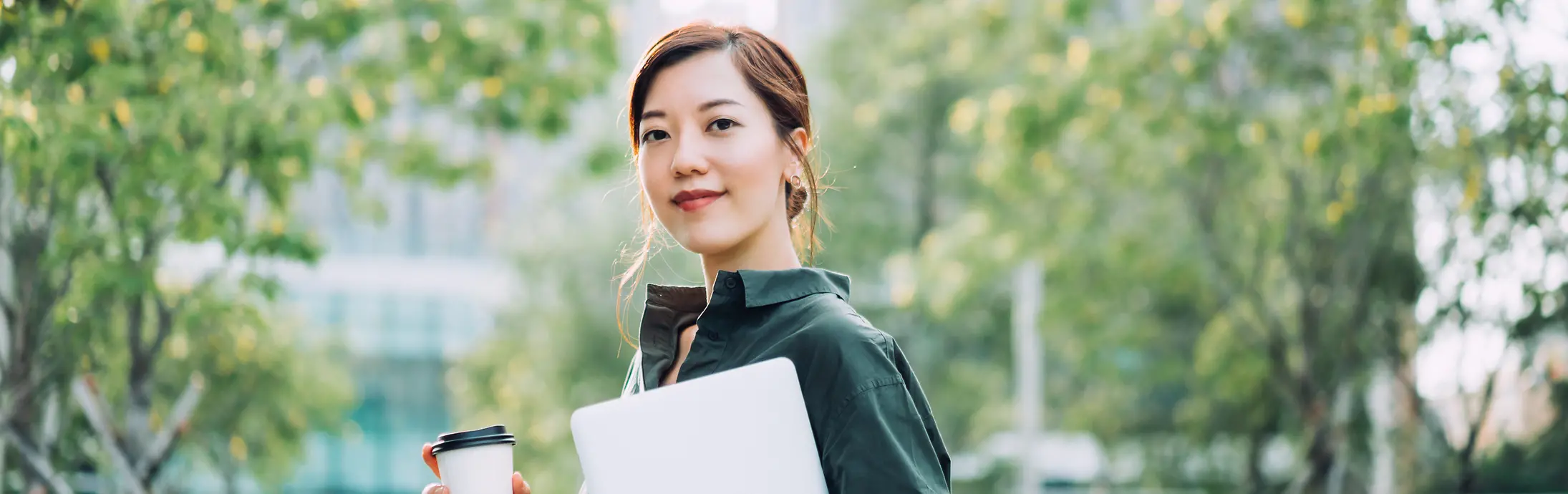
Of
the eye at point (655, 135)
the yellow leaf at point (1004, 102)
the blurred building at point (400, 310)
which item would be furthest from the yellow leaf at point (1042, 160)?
the blurred building at point (400, 310)

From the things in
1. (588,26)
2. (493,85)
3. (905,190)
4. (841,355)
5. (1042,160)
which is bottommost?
(841,355)

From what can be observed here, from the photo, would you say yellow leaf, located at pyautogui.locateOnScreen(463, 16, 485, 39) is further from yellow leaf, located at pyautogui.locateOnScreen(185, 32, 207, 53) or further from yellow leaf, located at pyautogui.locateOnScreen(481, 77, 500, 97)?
yellow leaf, located at pyautogui.locateOnScreen(185, 32, 207, 53)

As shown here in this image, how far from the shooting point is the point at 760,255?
177 cm

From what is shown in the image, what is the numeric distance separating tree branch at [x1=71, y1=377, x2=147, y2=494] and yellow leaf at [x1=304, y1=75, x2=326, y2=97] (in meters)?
1.83

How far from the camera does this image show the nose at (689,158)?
168 cm

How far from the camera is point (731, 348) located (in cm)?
165

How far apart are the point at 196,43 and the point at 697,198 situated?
5.42m

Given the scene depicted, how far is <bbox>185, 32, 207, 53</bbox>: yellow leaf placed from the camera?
21.0 ft

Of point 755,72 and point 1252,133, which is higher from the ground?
point 1252,133

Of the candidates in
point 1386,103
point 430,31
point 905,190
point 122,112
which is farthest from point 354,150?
point 905,190

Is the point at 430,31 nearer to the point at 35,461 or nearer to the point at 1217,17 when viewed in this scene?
the point at 35,461

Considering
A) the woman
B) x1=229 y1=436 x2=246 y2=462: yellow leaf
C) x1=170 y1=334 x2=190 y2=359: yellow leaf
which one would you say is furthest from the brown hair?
x1=229 y1=436 x2=246 y2=462: yellow leaf

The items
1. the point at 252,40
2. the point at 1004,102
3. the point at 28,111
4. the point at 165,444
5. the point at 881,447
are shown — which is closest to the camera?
the point at 881,447

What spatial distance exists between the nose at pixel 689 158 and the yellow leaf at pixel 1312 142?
8383 millimetres
